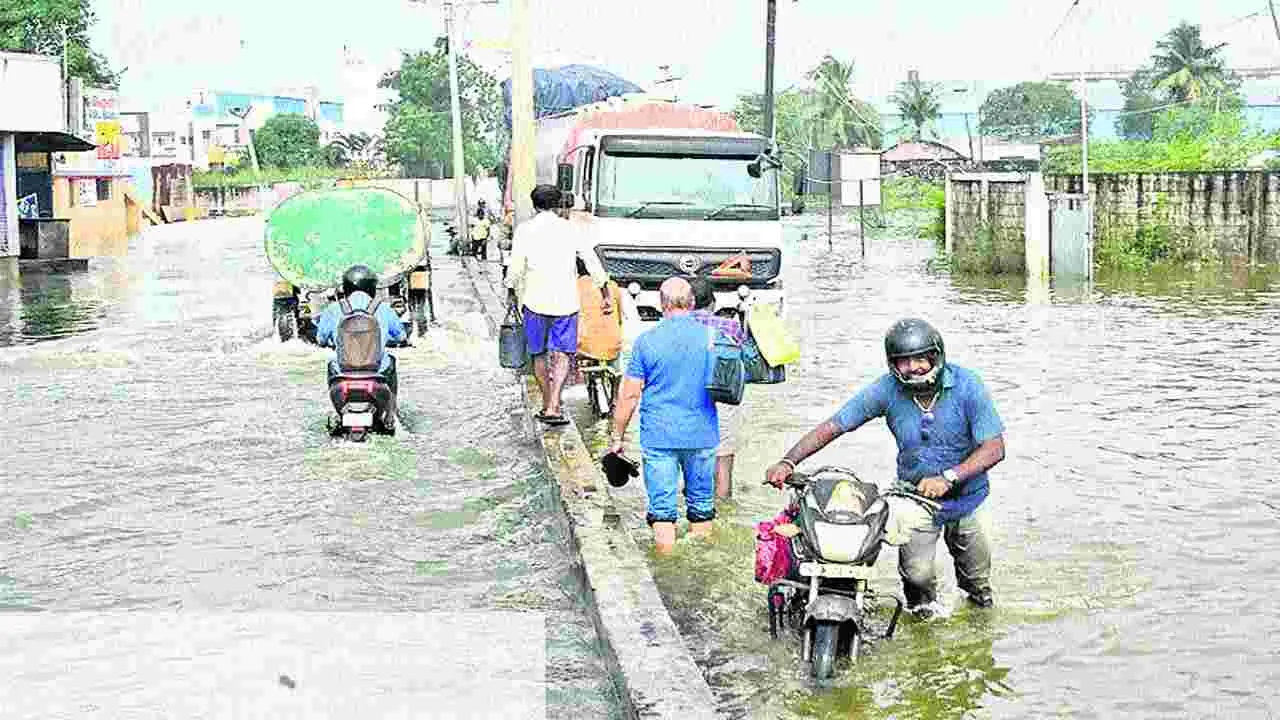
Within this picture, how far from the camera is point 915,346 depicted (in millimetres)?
6855

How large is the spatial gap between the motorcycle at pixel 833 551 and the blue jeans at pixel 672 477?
1491 millimetres

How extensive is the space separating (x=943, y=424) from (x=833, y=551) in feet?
2.83

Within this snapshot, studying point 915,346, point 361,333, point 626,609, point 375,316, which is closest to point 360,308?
point 375,316

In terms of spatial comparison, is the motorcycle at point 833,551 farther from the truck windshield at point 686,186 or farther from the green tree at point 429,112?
the green tree at point 429,112

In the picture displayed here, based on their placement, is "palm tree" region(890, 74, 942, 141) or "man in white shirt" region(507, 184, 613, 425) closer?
"man in white shirt" region(507, 184, 613, 425)

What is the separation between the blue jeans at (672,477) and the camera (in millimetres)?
8320

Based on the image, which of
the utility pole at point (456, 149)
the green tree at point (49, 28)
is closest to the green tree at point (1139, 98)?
the green tree at point (49, 28)

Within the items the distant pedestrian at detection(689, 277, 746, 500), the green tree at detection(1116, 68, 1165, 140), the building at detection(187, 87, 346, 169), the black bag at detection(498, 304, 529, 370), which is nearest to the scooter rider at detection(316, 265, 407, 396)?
the black bag at detection(498, 304, 529, 370)

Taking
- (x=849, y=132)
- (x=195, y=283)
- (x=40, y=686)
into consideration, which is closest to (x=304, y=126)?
(x=849, y=132)

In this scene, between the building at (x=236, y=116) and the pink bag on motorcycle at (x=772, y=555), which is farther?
the building at (x=236, y=116)

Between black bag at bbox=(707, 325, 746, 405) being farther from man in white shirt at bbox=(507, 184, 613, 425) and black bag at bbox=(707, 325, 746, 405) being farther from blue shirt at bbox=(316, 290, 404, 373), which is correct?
blue shirt at bbox=(316, 290, 404, 373)

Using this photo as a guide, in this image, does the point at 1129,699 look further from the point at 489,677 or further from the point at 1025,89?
the point at 1025,89

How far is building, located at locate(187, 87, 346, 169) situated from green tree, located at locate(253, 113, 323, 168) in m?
3.63

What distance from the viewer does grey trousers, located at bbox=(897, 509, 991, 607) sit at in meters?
7.12
